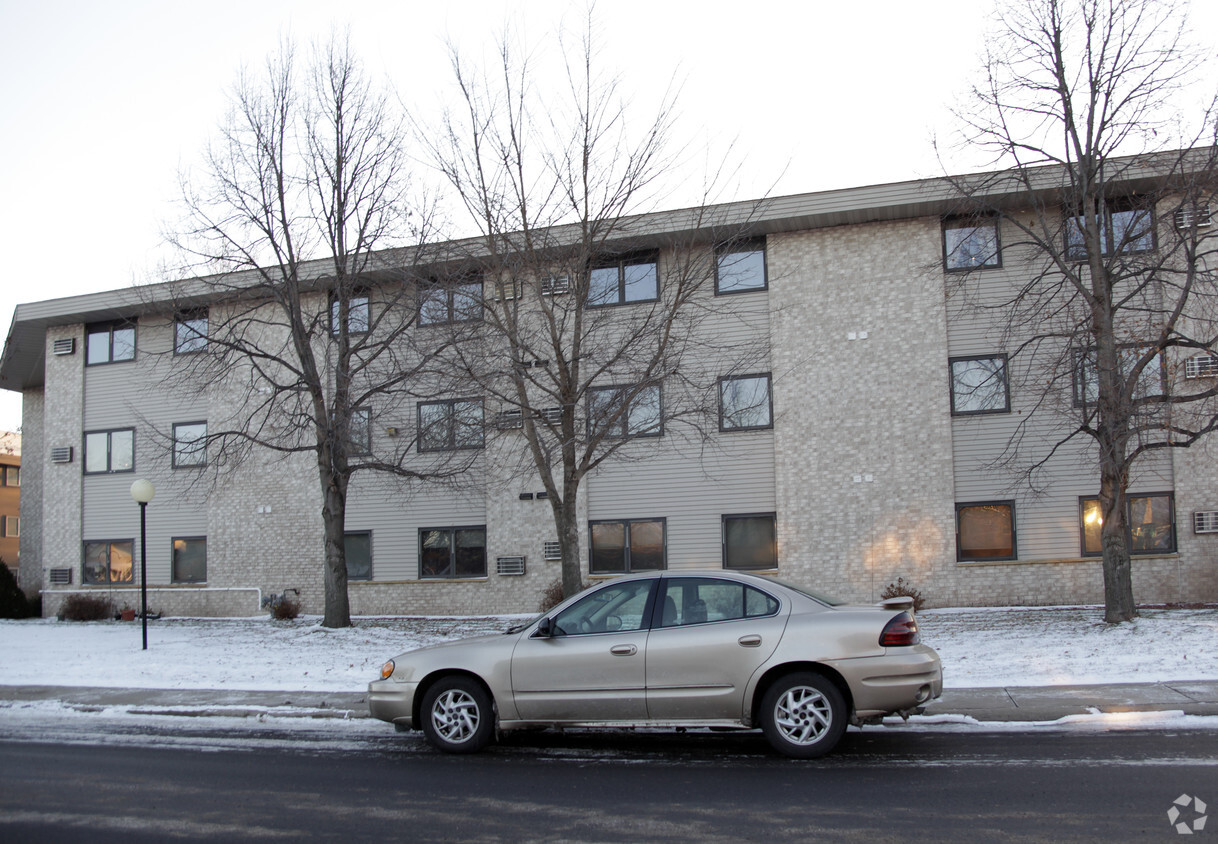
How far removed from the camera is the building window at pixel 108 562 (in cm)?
2595

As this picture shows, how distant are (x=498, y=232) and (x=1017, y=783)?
36.2ft

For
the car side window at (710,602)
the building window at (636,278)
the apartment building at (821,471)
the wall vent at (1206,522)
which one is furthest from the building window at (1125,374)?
the car side window at (710,602)

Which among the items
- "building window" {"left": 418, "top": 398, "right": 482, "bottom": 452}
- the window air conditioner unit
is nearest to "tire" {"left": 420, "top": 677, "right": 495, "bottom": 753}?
"building window" {"left": 418, "top": 398, "right": 482, "bottom": 452}

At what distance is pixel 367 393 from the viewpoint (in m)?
16.8

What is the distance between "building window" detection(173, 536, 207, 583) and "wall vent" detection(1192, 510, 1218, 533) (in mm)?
23217

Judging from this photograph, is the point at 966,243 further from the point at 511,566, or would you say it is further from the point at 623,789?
the point at 623,789

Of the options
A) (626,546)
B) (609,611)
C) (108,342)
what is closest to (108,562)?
(108,342)

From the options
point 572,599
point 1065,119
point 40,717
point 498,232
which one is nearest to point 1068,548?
point 1065,119

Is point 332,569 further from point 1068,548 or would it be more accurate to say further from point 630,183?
point 1068,548

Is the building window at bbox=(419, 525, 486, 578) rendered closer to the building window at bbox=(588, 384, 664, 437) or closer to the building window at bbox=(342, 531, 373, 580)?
the building window at bbox=(342, 531, 373, 580)

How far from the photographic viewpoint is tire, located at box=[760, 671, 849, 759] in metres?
7.21

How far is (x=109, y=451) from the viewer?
2630cm

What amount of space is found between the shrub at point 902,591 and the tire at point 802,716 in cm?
1209

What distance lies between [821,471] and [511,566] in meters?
7.41
